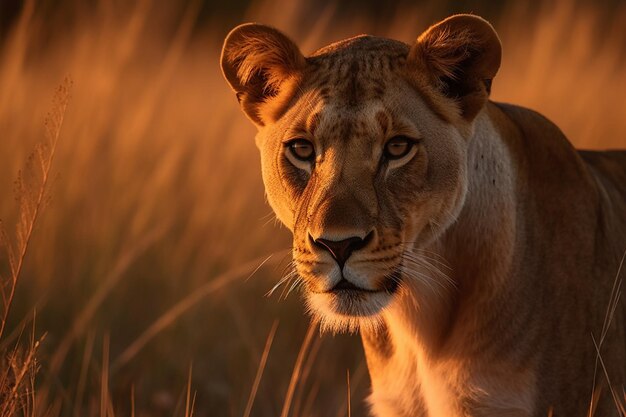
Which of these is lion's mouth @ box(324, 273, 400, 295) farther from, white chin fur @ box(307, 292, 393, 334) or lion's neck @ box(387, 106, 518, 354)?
lion's neck @ box(387, 106, 518, 354)

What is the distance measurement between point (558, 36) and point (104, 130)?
3.11 metres

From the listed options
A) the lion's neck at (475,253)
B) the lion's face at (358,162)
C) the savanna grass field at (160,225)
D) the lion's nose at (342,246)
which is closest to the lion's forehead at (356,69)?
the lion's face at (358,162)

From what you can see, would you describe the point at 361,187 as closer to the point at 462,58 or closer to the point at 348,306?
the point at 348,306

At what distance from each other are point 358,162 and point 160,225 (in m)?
2.71

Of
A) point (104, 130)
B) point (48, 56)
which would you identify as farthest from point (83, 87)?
point (48, 56)

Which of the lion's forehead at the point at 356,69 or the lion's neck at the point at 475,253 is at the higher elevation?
the lion's forehead at the point at 356,69

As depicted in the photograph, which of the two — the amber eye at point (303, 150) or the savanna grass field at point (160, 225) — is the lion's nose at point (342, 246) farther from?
the savanna grass field at point (160, 225)

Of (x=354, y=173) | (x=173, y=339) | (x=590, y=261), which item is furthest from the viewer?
(x=173, y=339)

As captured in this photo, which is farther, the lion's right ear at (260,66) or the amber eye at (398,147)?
the lion's right ear at (260,66)

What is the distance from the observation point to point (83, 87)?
6207 millimetres

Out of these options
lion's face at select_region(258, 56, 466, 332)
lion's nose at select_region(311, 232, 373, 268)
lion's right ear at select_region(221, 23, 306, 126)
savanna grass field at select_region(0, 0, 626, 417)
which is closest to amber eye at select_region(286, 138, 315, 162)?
lion's face at select_region(258, 56, 466, 332)

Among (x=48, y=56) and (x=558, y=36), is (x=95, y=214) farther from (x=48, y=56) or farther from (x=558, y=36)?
(x=558, y=36)

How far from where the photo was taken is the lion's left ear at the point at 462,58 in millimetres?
3303

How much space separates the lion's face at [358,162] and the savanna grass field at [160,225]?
0.89m
